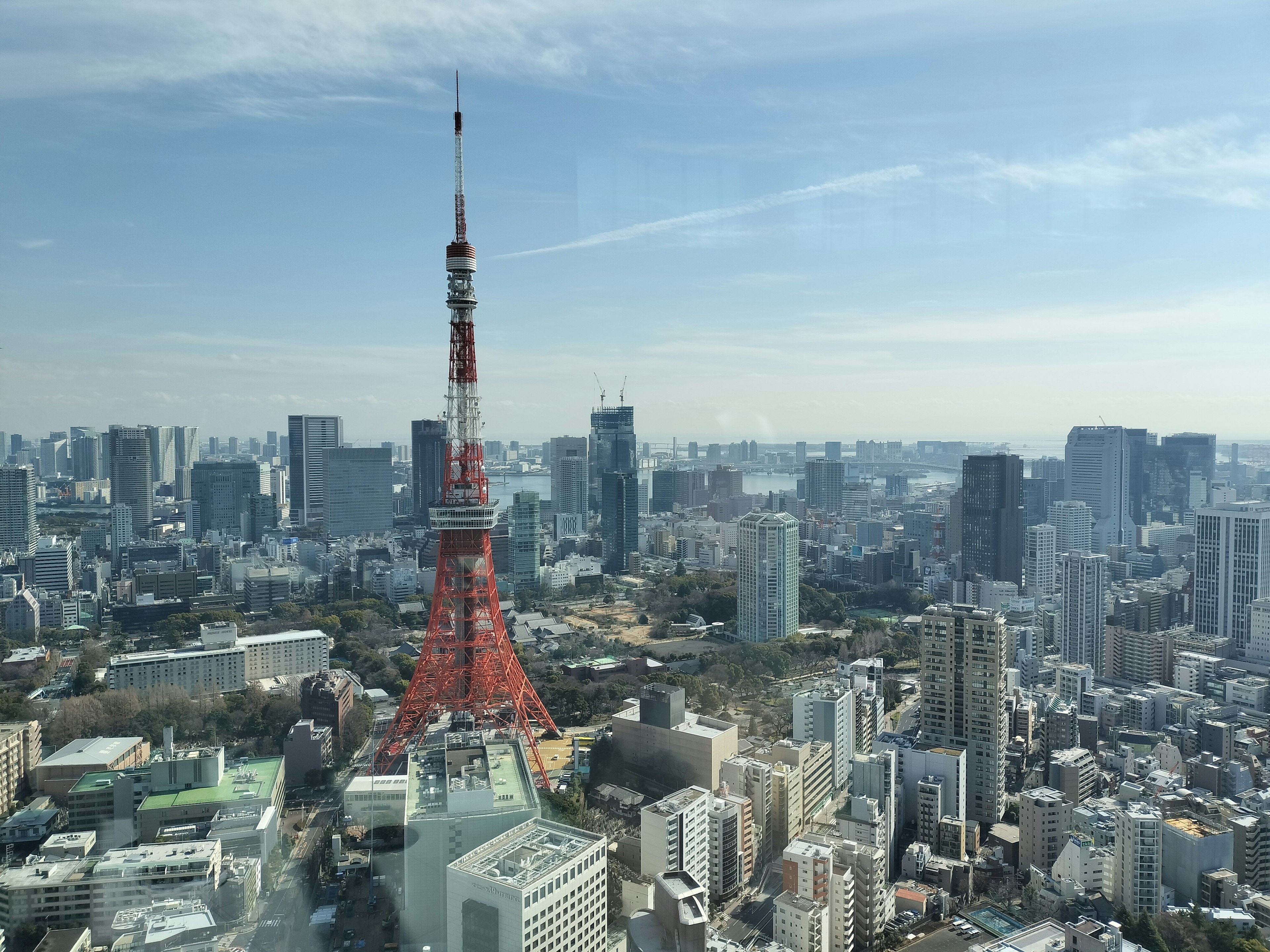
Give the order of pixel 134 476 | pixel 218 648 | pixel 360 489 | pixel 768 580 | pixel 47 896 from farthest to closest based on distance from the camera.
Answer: pixel 360 489 < pixel 134 476 < pixel 768 580 < pixel 218 648 < pixel 47 896

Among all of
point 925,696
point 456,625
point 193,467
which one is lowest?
point 925,696

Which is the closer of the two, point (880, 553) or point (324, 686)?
point (324, 686)

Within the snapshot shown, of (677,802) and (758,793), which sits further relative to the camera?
(758,793)

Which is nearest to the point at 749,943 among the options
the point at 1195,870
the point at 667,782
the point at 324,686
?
the point at 667,782

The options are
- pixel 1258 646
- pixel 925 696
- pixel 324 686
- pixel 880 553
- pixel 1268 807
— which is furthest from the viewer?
pixel 880 553

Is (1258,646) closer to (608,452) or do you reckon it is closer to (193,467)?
(608,452)

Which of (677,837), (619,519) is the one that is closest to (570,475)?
(619,519)

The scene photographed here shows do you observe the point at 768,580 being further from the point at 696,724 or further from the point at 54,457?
the point at 54,457

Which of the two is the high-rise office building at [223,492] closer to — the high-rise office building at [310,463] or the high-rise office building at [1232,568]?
the high-rise office building at [310,463]

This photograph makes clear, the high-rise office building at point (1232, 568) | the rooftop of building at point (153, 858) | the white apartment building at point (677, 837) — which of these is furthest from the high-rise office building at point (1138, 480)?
the rooftop of building at point (153, 858)
